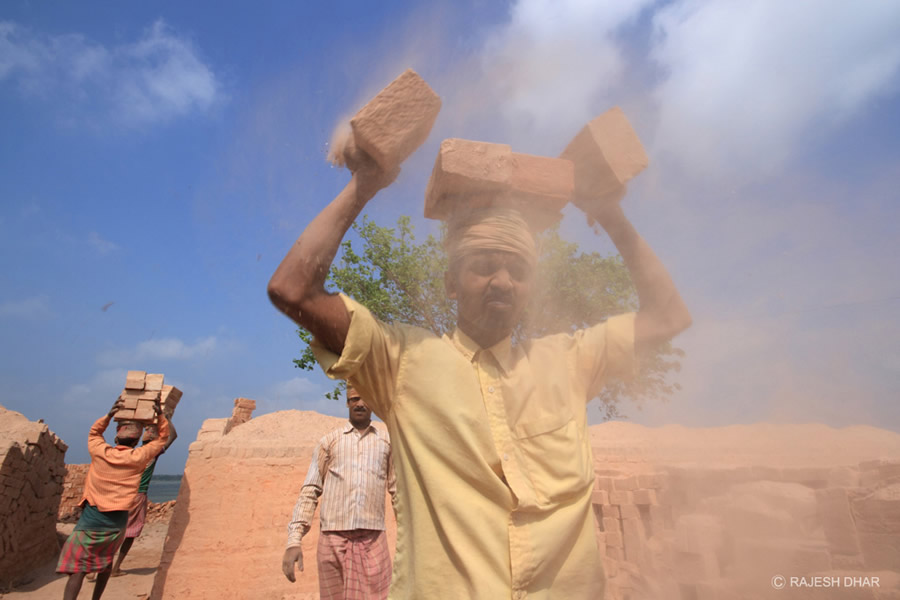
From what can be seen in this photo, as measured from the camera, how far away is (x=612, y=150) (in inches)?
77.5

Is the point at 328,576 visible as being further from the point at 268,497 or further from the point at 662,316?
the point at 268,497

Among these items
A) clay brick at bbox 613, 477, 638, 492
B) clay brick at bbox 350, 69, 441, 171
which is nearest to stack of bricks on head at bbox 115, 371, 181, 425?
clay brick at bbox 613, 477, 638, 492

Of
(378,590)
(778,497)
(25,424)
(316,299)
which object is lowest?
(378,590)

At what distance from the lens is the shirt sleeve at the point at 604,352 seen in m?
1.91

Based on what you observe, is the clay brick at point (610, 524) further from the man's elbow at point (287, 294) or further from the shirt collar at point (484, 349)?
the man's elbow at point (287, 294)

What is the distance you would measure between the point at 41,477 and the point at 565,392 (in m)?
12.7

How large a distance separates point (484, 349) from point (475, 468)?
0.48 meters

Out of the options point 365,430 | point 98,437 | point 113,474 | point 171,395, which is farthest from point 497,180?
point 171,395

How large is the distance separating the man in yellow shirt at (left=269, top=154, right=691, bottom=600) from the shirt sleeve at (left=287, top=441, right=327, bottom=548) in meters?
2.85

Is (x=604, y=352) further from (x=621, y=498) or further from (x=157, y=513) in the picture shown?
(x=157, y=513)

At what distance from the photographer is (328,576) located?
398 cm

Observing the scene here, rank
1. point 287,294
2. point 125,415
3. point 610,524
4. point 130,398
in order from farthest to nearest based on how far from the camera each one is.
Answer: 1. point 130,398
2. point 125,415
3. point 610,524
4. point 287,294

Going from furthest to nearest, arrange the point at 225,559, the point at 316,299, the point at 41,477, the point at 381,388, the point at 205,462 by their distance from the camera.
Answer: the point at 41,477, the point at 205,462, the point at 225,559, the point at 381,388, the point at 316,299

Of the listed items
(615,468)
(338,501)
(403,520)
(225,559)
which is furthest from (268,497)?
(403,520)
